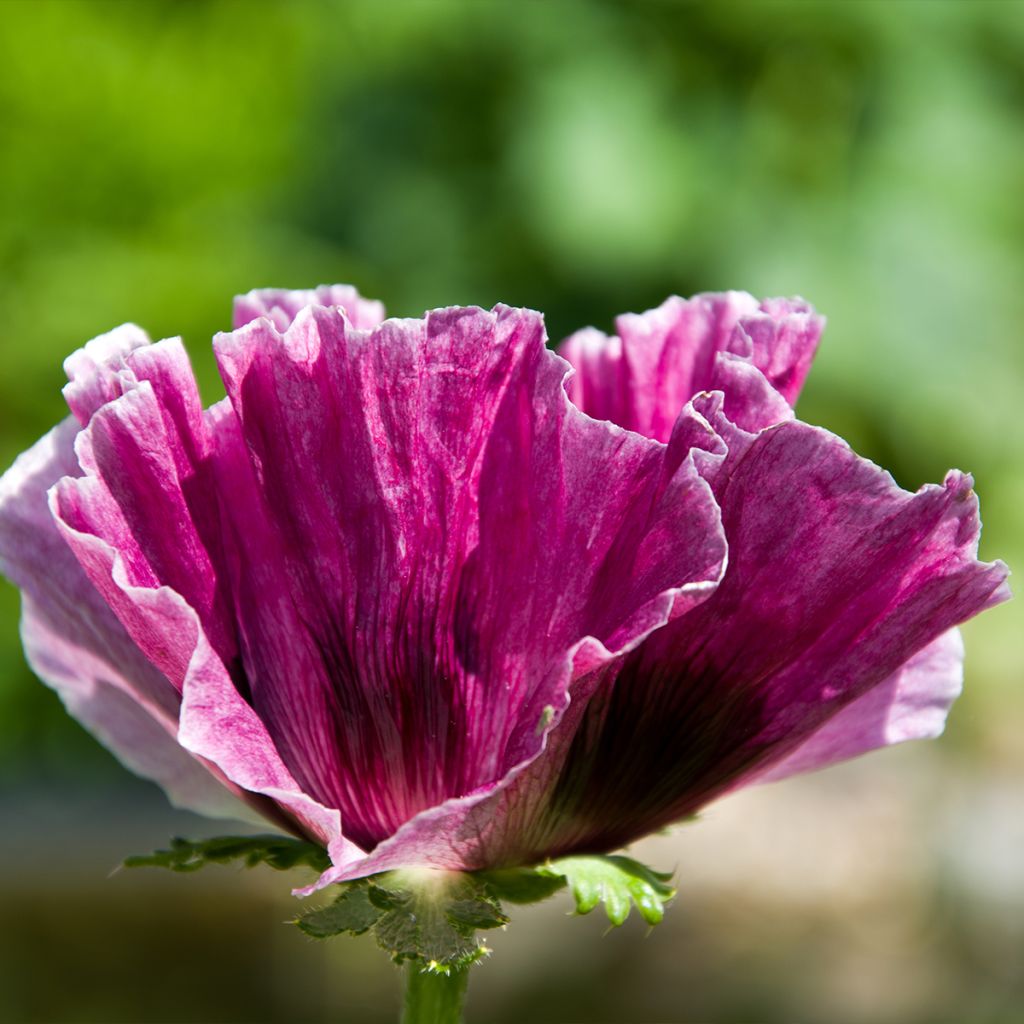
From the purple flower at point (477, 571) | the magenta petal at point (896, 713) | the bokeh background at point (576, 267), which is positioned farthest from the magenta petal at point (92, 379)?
the bokeh background at point (576, 267)

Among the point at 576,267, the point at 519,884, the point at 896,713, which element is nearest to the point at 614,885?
the point at 519,884

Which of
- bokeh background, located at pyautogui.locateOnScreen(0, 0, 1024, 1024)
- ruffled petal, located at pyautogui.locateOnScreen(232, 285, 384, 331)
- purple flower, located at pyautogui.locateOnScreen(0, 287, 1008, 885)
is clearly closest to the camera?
purple flower, located at pyautogui.locateOnScreen(0, 287, 1008, 885)

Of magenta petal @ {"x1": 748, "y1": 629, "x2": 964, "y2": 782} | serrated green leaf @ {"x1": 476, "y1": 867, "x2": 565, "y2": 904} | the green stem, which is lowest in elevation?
the green stem

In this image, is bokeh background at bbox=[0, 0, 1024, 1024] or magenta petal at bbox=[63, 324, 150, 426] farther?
bokeh background at bbox=[0, 0, 1024, 1024]

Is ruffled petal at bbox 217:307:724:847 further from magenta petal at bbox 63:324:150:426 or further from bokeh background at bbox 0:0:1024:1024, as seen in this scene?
bokeh background at bbox 0:0:1024:1024

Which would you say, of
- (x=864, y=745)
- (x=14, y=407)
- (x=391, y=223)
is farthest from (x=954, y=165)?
(x=864, y=745)

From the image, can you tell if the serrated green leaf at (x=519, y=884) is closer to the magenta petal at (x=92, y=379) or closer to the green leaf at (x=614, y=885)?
the green leaf at (x=614, y=885)

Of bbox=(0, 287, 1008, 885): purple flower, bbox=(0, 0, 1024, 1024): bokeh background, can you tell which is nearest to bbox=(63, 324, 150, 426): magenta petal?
bbox=(0, 287, 1008, 885): purple flower

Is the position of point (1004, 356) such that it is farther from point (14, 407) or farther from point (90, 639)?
point (90, 639)
